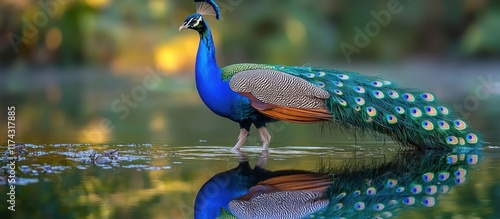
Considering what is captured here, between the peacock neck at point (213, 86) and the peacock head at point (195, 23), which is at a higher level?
the peacock head at point (195, 23)

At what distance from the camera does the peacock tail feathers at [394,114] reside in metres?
8.40

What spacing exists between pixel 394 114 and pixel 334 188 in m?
1.95

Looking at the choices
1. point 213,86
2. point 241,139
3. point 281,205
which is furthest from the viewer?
point 241,139

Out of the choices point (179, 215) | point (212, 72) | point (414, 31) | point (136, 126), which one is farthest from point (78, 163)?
point (414, 31)

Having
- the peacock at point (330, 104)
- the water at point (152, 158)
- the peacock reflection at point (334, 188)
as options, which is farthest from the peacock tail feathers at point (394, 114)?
the peacock reflection at point (334, 188)

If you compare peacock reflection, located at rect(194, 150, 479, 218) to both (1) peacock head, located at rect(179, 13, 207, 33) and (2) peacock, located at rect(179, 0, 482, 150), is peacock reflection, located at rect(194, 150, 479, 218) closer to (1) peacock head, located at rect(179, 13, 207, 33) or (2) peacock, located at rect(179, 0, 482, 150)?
(2) peacock, located at rect(179, 0, 482, 150)

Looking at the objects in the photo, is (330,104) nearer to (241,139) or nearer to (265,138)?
(265,138)

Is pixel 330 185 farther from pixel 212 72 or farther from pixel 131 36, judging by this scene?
pixel 131 36

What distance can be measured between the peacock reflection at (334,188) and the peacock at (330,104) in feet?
1.20

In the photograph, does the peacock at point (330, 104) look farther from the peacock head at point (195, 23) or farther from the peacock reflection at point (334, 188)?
the peacock reflection at point (334, 188)

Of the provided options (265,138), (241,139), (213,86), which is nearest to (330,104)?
(265,138)

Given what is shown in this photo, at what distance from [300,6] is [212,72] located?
38.5 ft

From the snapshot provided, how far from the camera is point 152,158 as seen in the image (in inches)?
316

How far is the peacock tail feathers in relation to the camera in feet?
27.6
